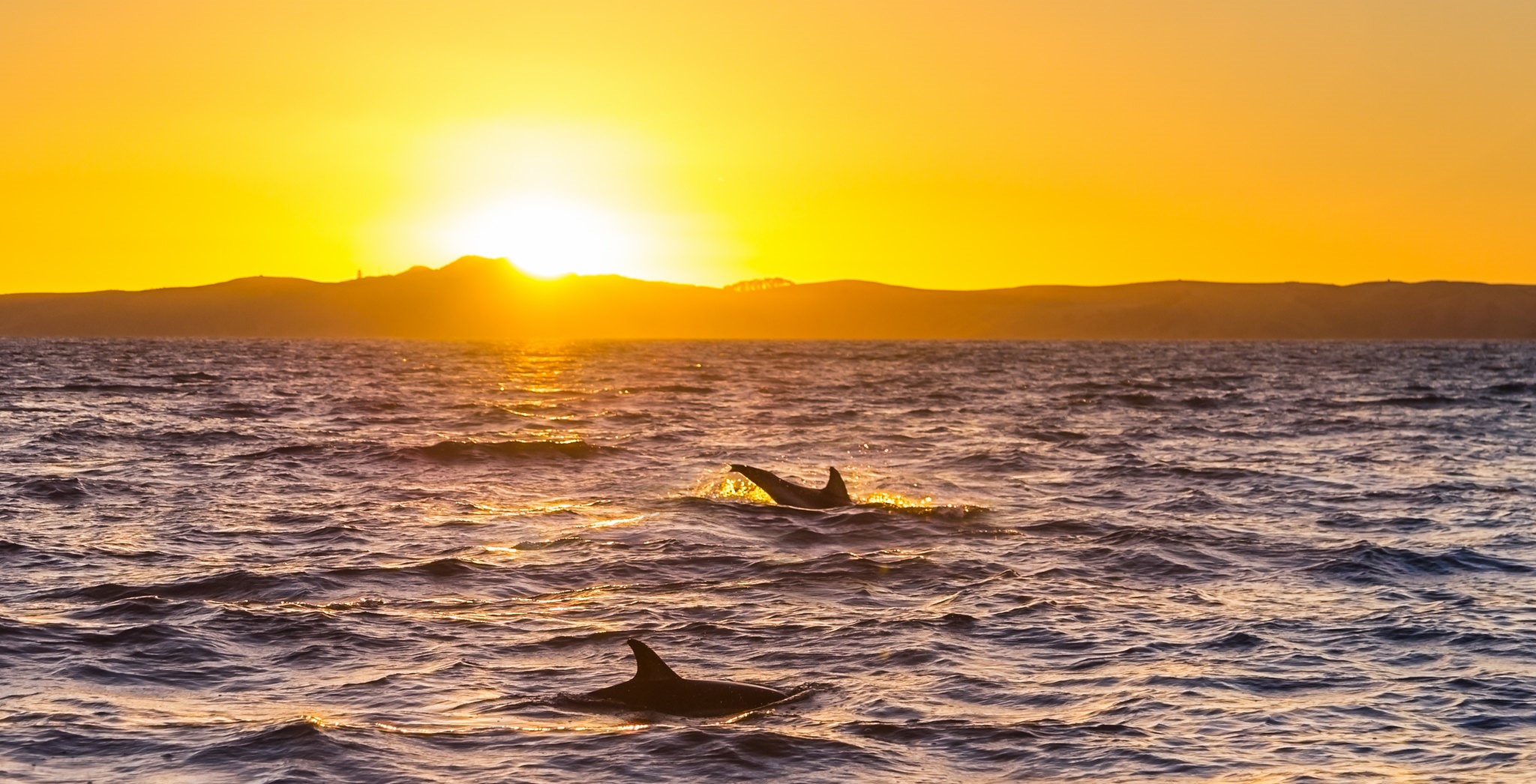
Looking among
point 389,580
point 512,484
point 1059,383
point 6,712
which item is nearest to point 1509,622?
point 389,580

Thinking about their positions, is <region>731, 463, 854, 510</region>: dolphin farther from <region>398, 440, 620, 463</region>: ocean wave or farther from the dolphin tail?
<region>398, 440, 620, 463</region>: ocean wave

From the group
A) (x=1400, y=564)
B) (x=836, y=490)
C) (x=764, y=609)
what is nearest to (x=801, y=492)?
(x=836, y=490)

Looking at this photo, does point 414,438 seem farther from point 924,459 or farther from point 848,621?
point 848,621

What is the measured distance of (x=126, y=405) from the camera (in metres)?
48.7

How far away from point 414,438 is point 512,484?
10254mm

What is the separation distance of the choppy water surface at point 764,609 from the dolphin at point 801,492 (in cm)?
40

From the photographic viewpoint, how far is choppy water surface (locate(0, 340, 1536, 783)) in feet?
33.7

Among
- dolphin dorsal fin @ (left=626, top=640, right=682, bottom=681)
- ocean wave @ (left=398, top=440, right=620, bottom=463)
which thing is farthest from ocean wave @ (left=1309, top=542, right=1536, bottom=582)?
ocean wave @ (left=398, top=440, right=620, bottom=463)

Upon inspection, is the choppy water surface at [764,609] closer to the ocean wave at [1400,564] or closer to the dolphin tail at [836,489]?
the ocean wave at [1400,564]

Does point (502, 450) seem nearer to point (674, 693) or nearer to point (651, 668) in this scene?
point (651, 668)

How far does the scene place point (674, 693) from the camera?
11.2m

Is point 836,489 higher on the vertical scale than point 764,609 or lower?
higher

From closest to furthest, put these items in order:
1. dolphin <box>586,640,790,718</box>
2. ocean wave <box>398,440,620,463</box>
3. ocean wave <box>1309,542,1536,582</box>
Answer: dolphin <box>586,640,790,718</box>
ocean wave <box>1309,542,1536,582</box>
ocean wave <box>398,440,620,463</box>

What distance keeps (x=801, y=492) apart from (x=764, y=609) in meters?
8.46
